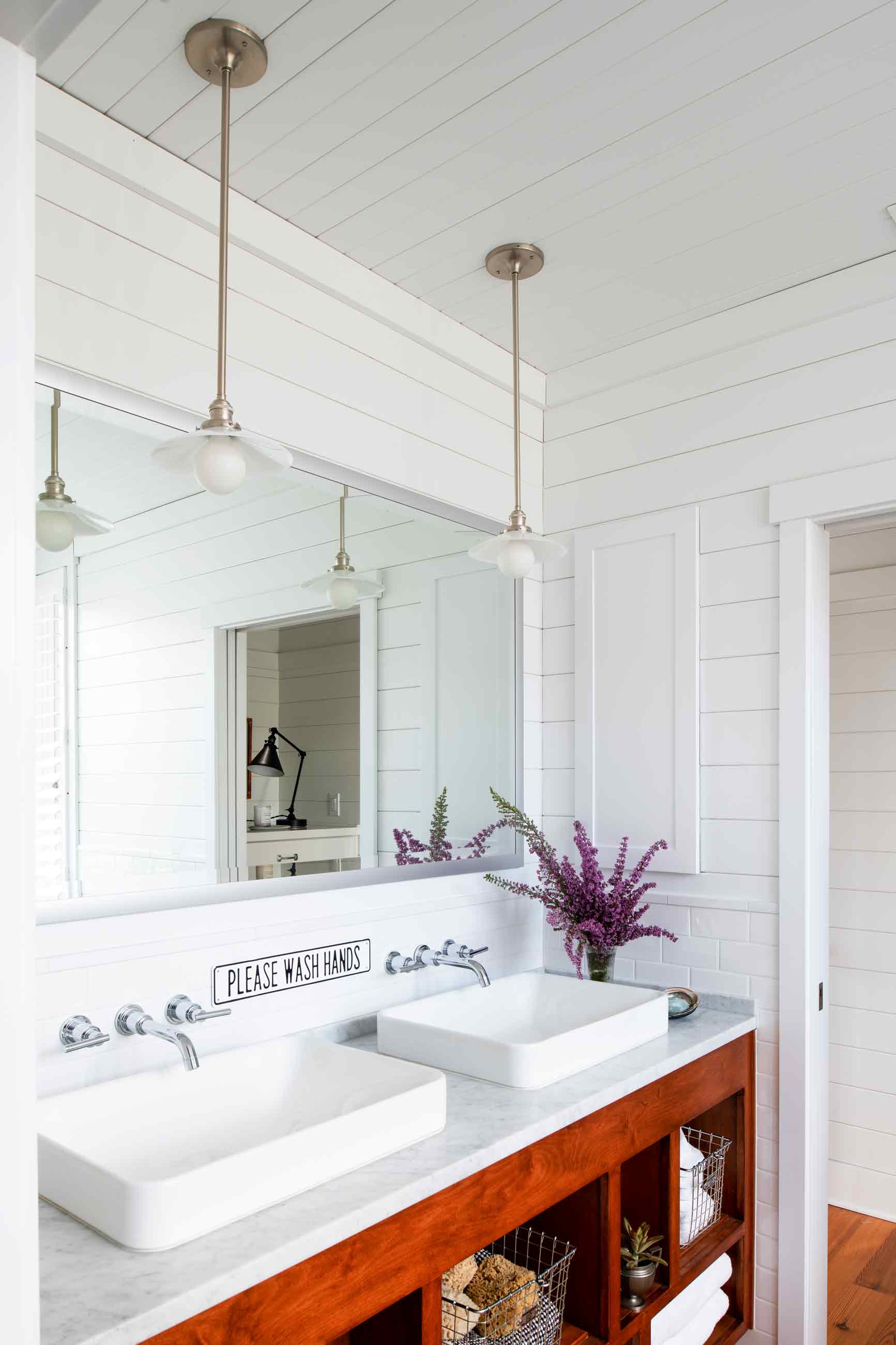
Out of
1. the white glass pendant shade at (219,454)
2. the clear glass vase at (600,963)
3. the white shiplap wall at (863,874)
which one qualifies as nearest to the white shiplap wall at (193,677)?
the white glass pendant shade at (219,454)

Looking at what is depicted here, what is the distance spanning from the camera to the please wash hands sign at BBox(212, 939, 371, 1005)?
1.86 m

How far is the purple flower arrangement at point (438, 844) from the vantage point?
7.66 ft

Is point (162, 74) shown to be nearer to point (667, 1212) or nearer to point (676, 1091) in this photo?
point (676, 1091)

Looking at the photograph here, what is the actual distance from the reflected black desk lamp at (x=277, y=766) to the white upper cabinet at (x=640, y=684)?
2.94 feet

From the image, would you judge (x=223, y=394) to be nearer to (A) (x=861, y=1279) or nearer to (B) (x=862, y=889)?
(B) (x=862, y=889)

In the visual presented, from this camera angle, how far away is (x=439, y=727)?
8.05 ft

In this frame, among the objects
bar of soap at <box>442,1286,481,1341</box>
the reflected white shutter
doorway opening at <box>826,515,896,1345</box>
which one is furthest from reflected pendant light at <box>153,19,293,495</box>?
doorway opening at <box>826,515,896,1345</box>

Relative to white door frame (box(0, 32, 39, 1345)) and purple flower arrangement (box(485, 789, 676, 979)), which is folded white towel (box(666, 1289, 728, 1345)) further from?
white door frame (box(0, 32, 39, 1345))

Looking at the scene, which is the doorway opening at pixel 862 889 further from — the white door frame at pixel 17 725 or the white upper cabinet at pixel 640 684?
the white door frame at pixel 17 725

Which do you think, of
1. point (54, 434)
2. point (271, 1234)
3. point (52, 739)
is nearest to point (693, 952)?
point (271, 1234)

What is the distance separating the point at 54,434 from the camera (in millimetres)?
1650

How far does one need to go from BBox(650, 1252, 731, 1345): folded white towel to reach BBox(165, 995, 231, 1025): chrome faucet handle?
1107 mm

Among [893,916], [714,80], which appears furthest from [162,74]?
[893,916]

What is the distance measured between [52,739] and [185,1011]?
532mm
